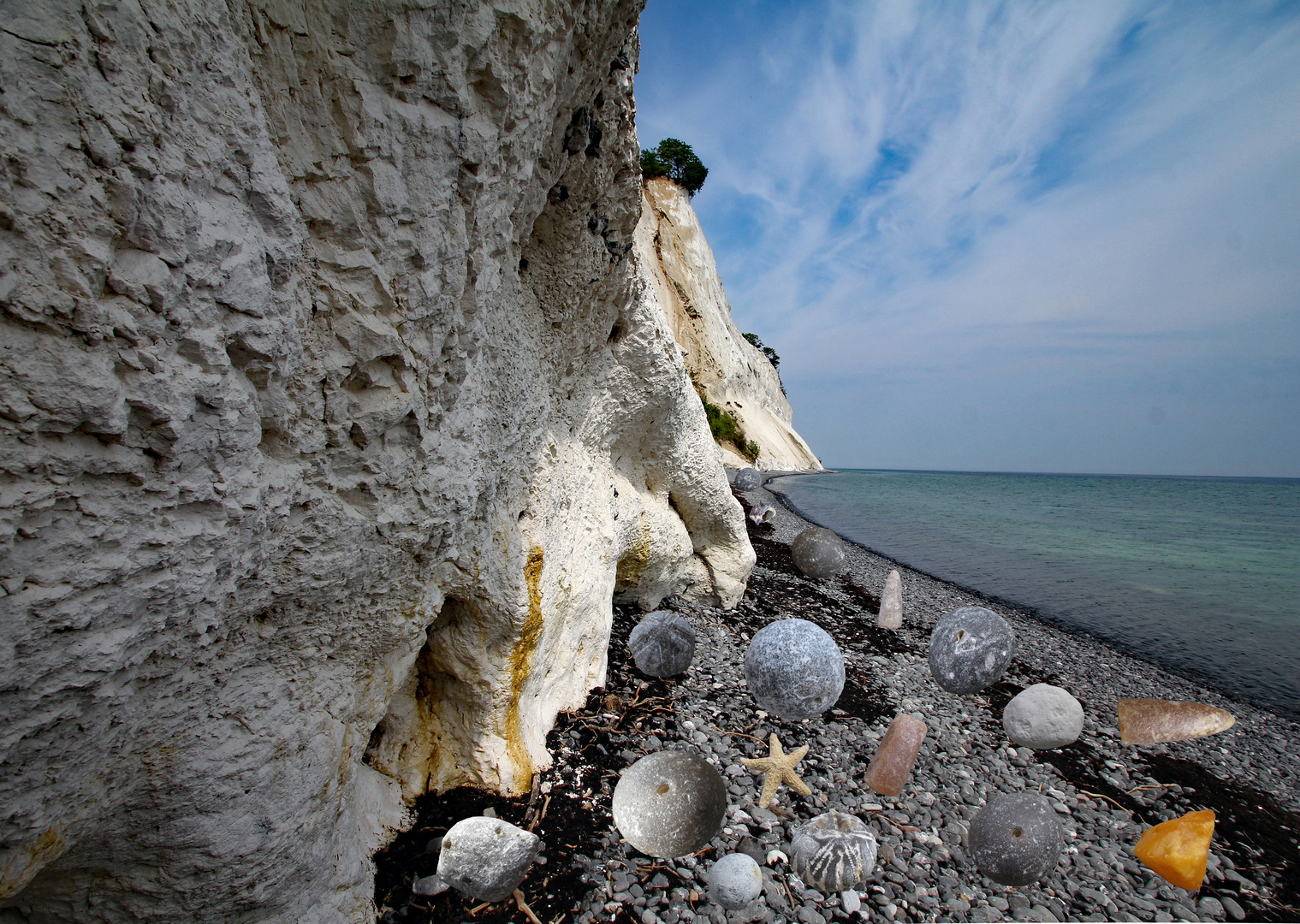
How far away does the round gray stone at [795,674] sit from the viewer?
4227 mm

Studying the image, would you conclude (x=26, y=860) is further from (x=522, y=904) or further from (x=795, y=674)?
(x=795, y=674)

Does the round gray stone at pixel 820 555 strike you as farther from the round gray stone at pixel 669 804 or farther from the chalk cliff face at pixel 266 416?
the chalk cliff face at pixel 266 416

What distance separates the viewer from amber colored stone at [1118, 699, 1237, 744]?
4.77 m

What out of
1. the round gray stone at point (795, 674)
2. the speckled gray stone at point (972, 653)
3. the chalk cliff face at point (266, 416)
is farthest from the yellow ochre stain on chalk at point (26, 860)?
the speckled gray stone at point (972, 653)

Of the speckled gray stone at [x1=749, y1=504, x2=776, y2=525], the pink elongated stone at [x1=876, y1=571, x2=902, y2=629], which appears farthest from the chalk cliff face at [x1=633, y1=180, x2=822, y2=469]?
the pink elongated stone at [x1=876, y1=571, x2=902, y2=629]

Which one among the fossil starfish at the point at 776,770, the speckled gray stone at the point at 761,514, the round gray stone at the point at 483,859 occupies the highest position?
the speckled gray stone at the point at 761,514

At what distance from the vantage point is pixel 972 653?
511 cm

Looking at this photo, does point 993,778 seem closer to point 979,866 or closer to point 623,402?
point 979,866

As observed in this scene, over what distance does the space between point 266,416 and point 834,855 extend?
329 cm

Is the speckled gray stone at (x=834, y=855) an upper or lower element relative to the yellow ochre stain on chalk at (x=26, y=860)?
lower

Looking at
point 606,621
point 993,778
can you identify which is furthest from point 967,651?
point 606,621

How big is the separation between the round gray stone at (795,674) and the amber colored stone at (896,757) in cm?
53

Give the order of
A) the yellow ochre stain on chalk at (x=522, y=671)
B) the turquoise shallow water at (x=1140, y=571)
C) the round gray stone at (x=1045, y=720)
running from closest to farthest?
the yellow ochre stain on chalk at (x=522, y=671)
the round gray stone at (x=1045, y=720)
the turquoise shallow water at (x=1140, y=571)

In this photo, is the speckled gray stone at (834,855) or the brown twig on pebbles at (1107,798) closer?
the speckled gray stone at (834,855)
